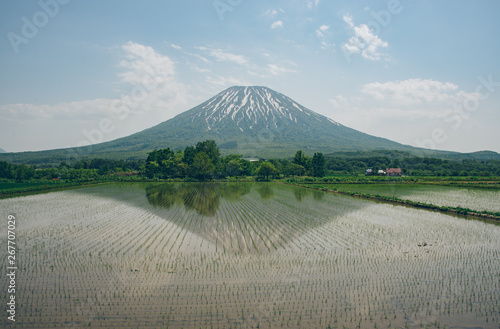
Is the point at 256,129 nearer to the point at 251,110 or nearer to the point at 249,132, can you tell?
the point at 249,132

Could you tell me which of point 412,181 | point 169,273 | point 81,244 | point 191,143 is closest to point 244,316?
point 169,273

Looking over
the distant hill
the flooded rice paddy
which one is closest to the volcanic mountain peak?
the distant hill

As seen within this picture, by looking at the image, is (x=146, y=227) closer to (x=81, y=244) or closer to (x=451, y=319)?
(x=81, y=244)

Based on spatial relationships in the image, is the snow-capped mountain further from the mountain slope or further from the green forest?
the green forest

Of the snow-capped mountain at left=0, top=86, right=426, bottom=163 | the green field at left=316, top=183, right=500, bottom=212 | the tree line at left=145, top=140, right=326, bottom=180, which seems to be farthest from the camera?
the snow-capped mountain at left=0, top=86, right=426, bottom=163

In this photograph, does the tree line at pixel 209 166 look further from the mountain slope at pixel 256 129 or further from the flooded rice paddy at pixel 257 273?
the mountain slope at pixel 256 129

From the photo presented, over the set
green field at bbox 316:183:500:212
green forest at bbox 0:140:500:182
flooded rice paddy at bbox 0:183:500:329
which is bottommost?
flooded rice paddy at bbox 0:183:500:329

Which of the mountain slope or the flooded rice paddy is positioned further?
the mountain slope
